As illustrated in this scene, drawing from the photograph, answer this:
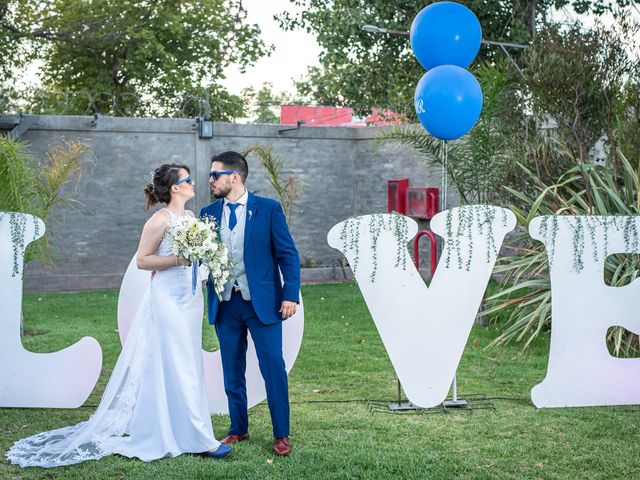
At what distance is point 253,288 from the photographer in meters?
5.39

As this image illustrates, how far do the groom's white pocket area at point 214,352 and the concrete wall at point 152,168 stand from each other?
8.77 meters

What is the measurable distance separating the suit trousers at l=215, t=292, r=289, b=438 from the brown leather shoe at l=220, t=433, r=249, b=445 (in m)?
0.03

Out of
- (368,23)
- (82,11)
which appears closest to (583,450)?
(368,23)

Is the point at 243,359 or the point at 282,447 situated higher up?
the point at 243,359

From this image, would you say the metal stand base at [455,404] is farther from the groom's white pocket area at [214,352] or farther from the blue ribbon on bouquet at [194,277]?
the blue ribbon on bouquet at [194,277]

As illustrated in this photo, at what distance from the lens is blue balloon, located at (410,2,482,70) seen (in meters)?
7.46

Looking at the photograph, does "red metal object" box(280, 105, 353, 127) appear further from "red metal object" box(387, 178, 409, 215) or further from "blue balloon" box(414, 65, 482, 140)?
"blue balloon" box(414, 65, 482, 140)

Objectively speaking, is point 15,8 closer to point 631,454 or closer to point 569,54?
point 569,54

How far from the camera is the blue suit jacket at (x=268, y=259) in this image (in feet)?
17.7

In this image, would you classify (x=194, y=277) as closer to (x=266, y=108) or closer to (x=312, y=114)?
(x=312, y=114)

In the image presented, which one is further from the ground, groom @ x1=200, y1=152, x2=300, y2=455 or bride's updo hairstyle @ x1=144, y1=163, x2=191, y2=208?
bride's updo hairstyle @ x1=144, y1=163, x2=191, y2=208

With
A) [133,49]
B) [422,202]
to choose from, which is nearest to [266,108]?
[133,49]

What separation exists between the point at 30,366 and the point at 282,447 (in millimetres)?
2387

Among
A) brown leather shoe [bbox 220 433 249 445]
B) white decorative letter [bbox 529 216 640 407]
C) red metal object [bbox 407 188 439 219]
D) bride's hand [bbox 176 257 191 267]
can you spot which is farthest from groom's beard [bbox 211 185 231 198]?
red metal object [bbox 407 188 439 219]
